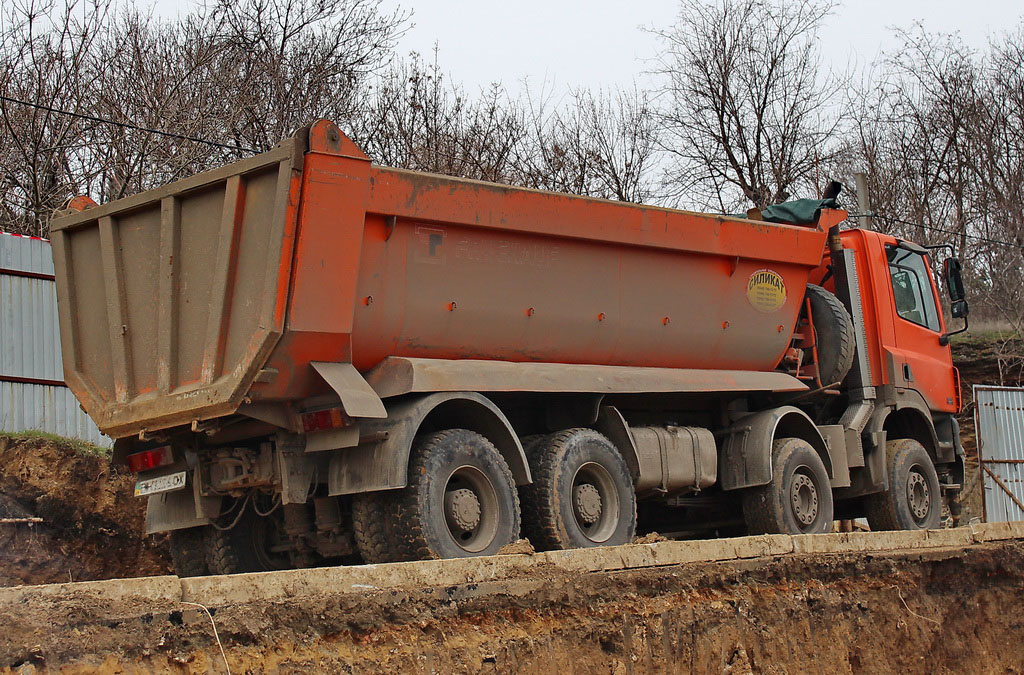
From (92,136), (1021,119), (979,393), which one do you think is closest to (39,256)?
(92,136)

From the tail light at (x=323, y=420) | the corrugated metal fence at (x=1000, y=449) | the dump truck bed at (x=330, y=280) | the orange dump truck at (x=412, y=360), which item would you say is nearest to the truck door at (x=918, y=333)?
the orange dump truck at (x=412, y=360)

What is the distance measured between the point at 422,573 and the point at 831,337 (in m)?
6.37

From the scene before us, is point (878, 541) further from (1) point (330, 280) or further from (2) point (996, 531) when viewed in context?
(1) point (330, 280)

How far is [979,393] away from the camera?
1720 cm

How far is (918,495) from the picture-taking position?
10.6 meters

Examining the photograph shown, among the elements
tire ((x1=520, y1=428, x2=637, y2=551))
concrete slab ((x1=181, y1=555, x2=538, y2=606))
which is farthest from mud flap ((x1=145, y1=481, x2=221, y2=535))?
concrete slab ((x1=181, y1=555, x2=538, y2=606))

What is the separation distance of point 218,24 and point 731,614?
1537 cm

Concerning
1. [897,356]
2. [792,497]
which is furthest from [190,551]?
[897,356]

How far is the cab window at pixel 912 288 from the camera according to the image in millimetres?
10844

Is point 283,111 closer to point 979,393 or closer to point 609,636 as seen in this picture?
point 979,393

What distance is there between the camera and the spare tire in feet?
32.6

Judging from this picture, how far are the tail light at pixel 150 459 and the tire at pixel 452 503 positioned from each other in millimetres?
1417

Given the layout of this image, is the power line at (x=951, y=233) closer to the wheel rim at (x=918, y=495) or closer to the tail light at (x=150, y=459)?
the wheel rim at (x=918, y=495)

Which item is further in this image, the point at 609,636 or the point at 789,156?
the point at 789,156
